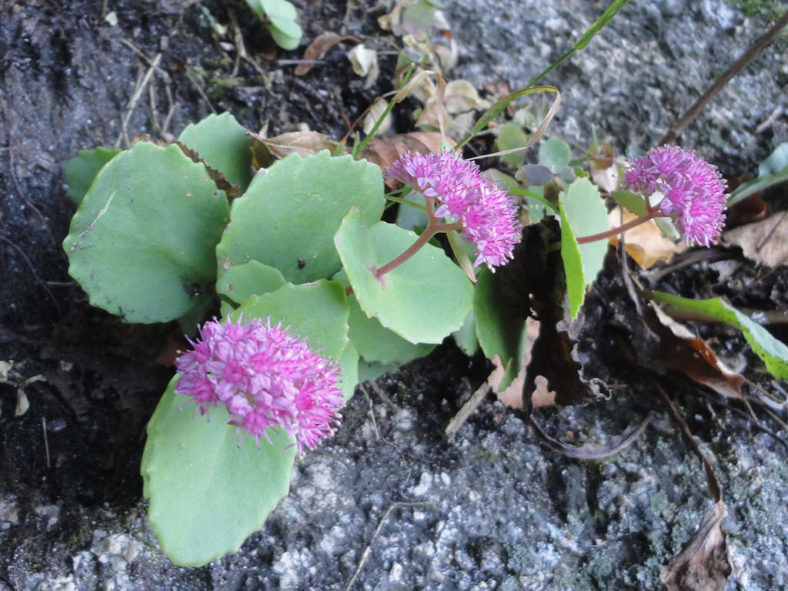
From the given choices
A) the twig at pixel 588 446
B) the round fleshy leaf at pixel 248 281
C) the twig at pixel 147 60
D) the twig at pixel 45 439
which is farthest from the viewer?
the twig at pixel 147 60

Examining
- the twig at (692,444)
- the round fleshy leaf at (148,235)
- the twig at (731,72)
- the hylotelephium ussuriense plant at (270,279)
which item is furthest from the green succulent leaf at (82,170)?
the twig at (731,72)

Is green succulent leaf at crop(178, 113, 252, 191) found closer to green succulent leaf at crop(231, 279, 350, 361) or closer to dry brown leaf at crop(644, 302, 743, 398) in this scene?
green succulent leaf at crop(231, 279, 350, 361)

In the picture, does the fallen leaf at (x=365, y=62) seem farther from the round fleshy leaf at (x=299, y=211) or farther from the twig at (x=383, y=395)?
the twig at (x=383, y=395)

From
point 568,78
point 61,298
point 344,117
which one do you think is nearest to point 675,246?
point 568,78

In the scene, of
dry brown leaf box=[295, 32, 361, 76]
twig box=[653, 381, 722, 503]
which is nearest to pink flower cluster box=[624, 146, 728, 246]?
twig box=[653, 381, 722, 503]

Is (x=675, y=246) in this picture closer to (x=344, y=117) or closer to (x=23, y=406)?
(x=344, y=117)

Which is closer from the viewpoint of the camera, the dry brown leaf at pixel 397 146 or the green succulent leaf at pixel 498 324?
the green succulent leaf at pixel 498 324
